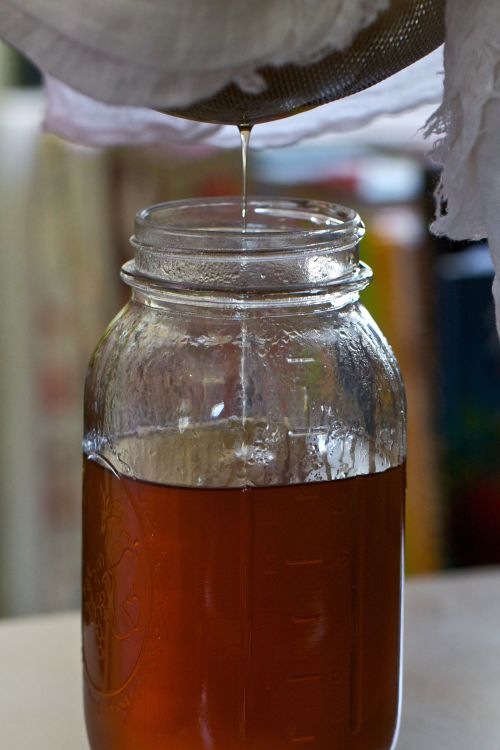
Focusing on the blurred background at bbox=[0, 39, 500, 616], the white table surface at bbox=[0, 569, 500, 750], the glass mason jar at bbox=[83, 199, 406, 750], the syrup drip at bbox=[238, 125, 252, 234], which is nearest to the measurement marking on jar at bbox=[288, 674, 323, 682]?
the glass mason jar at bbox=[83, 199, 406, 750]

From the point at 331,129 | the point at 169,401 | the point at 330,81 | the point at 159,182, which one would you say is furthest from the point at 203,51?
the point at 159,182

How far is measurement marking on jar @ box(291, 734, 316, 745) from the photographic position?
632 mm

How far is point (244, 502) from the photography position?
2.06 feet

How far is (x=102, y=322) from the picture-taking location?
1.74m

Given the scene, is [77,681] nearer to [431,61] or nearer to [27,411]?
[431,61]

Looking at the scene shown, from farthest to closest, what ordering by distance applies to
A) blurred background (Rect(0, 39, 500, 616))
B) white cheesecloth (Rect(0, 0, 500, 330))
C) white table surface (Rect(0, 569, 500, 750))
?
1. blurred background (Rect(0, 39, 500, 616))
2. white table surface (Rect(0, 569, 500, 750))
3. white cheesecloth (Rect(0, 0, 500, 330))

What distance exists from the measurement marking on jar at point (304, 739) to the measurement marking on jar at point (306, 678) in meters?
0.03

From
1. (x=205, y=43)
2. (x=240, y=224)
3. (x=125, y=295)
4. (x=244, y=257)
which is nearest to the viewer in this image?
(x=205, y=43)

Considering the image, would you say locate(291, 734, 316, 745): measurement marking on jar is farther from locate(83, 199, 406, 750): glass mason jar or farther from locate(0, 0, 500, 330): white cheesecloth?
locate(0, 0, 500, 330): white cheesecloth

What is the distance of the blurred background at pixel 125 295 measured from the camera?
1.68m

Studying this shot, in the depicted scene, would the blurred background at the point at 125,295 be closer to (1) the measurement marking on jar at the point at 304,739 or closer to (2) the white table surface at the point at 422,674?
(2) the white table surface at the point at 422,674

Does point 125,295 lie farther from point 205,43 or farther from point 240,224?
point 205,43

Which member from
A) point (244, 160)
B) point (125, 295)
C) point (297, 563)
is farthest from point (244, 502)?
point (125, 295)

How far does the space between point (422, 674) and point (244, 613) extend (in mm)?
262
